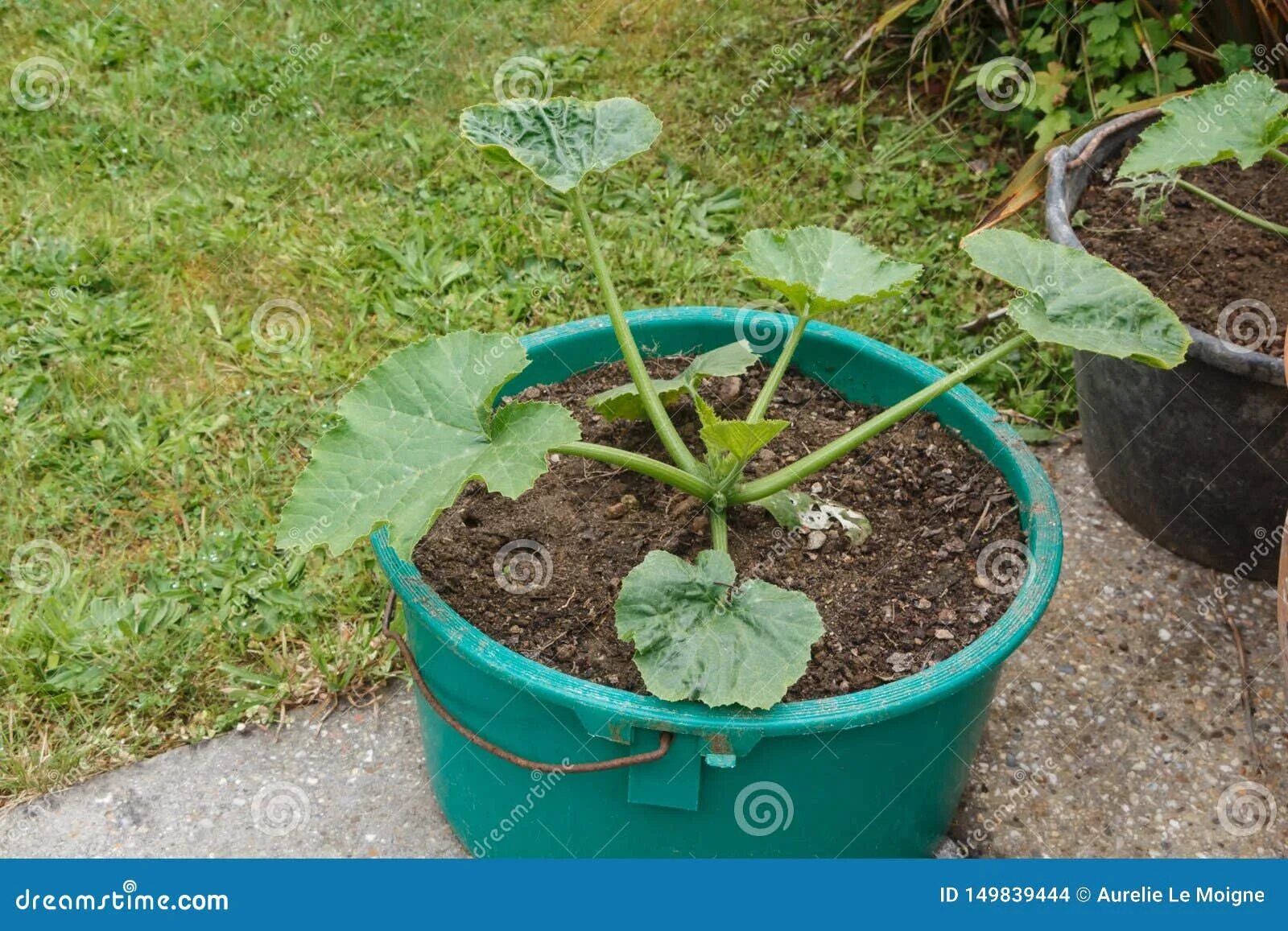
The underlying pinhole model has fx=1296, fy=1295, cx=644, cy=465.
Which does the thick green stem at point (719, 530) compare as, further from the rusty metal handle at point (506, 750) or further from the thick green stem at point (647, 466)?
the rusty metal handle at point (506, 750)

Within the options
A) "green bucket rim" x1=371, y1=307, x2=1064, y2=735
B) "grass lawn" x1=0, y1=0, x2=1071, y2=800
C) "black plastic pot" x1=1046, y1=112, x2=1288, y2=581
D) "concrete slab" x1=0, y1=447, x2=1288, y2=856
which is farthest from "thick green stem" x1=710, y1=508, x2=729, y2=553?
"black plastic pot" x1=1046, y1=112, x2=1288, y2=581

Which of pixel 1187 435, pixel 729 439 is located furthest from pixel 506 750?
pixel 1187 435

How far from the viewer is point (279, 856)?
91.7 inches

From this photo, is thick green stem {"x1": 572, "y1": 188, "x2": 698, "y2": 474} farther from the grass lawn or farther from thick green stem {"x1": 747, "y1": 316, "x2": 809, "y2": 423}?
the grass lawn

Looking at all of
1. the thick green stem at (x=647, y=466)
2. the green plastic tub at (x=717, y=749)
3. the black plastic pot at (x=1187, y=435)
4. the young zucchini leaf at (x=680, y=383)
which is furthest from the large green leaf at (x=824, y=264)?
the black plastic pot at (x=1187, y=435)

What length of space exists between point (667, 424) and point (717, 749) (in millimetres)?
539

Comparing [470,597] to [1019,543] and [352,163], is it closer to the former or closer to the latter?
[1019,543]

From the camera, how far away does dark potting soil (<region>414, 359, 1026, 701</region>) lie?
6.46 ft

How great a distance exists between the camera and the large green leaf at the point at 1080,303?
189 centimetres

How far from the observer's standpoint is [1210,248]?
282 cm

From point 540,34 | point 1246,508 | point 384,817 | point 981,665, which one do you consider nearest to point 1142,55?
point 1246,508

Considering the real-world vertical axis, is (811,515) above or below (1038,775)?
above

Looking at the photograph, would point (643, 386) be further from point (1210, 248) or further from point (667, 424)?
point (1210, 248)

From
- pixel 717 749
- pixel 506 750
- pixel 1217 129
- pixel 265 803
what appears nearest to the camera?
pixel 717 749
